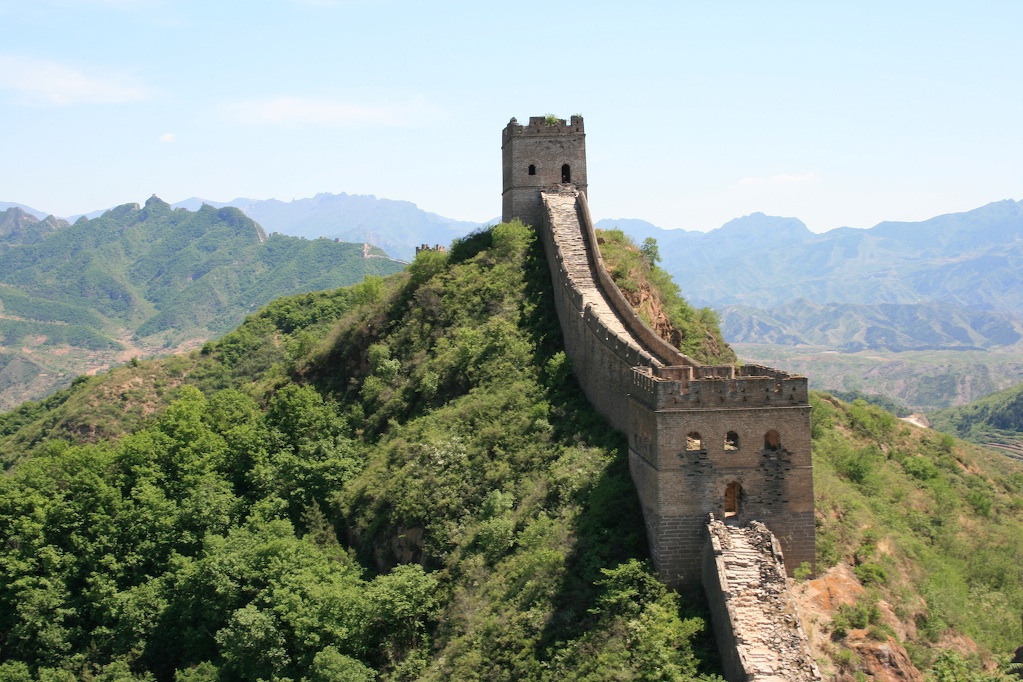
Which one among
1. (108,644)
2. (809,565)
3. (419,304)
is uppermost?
(419,304)

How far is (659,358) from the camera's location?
38.1 metres

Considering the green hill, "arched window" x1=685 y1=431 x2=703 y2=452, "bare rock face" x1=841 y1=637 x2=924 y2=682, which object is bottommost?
the green hill

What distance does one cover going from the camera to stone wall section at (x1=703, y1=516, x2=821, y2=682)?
81.4ft

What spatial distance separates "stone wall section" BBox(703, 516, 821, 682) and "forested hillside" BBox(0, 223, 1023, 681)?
1.25m

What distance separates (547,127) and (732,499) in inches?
1160

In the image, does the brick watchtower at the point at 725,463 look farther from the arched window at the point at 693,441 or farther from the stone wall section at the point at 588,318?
the stone wall section at the point at 588,318

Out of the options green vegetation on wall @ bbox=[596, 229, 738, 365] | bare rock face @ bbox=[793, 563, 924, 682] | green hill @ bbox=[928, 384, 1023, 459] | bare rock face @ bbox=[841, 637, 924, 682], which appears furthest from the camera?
green hill @ bbox=[928, 384, 1023, 459]

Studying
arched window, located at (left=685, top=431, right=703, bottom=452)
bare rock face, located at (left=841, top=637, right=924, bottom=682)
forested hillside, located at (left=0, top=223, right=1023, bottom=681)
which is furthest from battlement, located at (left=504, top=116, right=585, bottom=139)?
bare rock face, located at (left=841, top=637, right=924, bottom=682)

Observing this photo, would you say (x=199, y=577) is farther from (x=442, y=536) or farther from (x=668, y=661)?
(x=668, y=661)

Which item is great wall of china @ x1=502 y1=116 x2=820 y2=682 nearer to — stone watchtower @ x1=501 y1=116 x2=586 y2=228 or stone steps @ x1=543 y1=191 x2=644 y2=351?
stone steps @ x1=543 y1=191 x2=644 y2=351

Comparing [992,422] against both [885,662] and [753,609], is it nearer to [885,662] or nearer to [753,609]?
[885,662]

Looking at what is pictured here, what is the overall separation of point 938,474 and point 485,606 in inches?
A: 1094

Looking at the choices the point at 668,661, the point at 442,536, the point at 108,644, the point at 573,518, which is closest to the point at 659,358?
the point at 573,518

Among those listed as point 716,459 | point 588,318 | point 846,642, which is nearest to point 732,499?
point 716,459
